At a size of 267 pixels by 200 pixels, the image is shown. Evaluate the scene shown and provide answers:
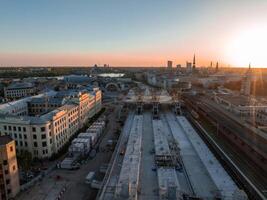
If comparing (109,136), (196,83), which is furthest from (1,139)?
(196,83)

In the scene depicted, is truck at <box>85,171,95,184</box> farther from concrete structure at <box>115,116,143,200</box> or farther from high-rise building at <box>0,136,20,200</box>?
high-rise building at <box>0,136,20,200</box>

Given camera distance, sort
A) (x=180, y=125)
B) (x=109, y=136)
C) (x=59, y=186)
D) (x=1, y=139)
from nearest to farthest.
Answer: (x=1, y=139)
(x=59, y=186)
(x=180, y=125)
(x=109, y=136)

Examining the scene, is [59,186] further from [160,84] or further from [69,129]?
[160,84]

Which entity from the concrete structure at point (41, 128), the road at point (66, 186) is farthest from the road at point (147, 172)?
the concrete structure at point (41, 128)

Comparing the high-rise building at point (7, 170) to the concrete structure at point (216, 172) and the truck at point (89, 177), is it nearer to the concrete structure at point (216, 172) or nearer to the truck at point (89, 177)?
the truck at point (89, 177)

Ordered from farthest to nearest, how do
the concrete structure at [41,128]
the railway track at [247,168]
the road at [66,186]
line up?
1. the concrete structure at [41,128]
2. the road at [66,186]
3. the railway track at [247,168]

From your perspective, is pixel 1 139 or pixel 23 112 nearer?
pixel 1 139

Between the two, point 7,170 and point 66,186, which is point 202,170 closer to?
point 66,186
